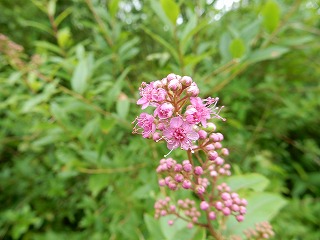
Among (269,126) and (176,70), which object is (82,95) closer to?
(176,70)

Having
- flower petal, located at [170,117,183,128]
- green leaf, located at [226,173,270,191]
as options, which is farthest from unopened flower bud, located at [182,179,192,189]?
green leaf, located at [226,173,270,191]

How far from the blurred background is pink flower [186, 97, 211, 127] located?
602 mm

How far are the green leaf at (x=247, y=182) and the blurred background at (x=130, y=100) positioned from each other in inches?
0.9

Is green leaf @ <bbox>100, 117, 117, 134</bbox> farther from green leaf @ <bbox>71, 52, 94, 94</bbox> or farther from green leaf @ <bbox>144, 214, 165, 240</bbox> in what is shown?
green leaf @ <bbox>144, 214, 165, 240</bbox>

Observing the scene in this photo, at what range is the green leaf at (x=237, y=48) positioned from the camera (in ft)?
5.66

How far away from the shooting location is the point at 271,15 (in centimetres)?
192

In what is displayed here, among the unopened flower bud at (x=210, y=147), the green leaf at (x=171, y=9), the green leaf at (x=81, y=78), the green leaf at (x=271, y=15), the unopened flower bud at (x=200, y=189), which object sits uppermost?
the green leaf at (x=271, y=15)

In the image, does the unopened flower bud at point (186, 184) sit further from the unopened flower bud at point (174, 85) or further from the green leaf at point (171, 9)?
the green leaf at point (171, 9)

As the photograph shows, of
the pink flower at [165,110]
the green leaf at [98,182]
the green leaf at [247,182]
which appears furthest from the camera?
the green leaf at [98,182]

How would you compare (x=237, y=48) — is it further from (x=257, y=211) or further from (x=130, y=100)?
(x=257, y=211)

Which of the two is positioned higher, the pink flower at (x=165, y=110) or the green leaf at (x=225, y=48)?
the green leaf at (x=225, y=48)

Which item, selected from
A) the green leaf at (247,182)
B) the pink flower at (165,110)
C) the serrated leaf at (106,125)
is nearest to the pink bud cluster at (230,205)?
the green leaf at (247,182)

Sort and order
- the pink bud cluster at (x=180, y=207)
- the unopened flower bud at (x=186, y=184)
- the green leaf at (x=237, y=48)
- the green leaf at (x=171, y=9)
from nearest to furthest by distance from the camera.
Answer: the unopened flower bud at (x=186, y=184), the pink bud cluster at (x=180, y=207), the green leaf at (x=171, y=9), the green leaf at (x=237, y=48)

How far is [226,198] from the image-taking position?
3.82 feet
